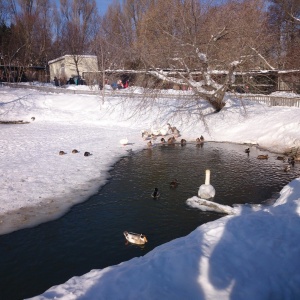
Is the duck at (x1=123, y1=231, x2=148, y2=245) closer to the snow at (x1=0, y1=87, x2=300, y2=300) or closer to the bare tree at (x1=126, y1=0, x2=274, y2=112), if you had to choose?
the snow at (x1=0, y1=87, x2=300, y2=300)

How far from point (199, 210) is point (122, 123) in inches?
644

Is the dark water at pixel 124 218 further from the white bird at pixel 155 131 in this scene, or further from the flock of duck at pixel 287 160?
the white bird at pixel 155 131

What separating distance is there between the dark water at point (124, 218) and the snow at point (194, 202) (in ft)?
1.90

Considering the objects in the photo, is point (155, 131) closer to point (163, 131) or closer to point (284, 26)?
point (163, 131)

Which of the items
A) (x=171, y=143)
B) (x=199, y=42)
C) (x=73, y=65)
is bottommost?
(x=171, y=143)

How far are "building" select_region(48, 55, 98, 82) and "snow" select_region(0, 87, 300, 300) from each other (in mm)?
21719

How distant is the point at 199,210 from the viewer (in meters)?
8.68

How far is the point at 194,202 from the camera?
9141 millimetres

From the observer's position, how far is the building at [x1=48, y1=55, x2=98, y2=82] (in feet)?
147

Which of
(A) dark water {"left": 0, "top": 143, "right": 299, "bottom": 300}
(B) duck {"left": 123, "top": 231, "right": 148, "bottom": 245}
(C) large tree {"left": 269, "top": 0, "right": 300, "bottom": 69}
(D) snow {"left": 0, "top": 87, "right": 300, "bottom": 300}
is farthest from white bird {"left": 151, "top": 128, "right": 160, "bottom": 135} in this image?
(C) large tree {"left": 269, "top": 0, "right": 300, "bottom": 69}

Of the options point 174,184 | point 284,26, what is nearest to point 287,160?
point 174,184

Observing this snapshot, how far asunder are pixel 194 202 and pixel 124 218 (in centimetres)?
205

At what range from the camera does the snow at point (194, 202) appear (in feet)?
15.3

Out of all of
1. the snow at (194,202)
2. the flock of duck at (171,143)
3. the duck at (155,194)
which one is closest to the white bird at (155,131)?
the flock of duck at (171,143)
